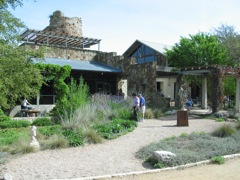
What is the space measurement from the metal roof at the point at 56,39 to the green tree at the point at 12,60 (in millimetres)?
16427

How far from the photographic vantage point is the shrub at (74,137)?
7.99m

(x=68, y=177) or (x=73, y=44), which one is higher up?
(x=73, y=44)

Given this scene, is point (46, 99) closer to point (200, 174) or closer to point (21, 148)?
point (21, 148)

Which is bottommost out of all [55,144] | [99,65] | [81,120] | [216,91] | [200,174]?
[200,174]

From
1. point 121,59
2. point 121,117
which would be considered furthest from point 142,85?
point 121,117

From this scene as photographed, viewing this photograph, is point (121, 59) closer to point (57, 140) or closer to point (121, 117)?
point (121, 117)

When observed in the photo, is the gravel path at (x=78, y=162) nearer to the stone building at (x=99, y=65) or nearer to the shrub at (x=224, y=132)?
the shrub at (x=224, y=132)

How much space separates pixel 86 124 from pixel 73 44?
18279 mm

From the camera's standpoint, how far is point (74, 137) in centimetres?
827

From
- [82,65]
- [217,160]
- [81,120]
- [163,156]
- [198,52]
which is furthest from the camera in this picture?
[198,52]

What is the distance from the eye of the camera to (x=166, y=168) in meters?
6.05

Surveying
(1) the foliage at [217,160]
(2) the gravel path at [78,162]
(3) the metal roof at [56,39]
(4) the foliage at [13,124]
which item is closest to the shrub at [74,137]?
(2) the gravel path at [78,162]

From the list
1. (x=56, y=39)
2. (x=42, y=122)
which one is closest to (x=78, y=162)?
(x=42, y=122)

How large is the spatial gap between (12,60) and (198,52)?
19770mm
